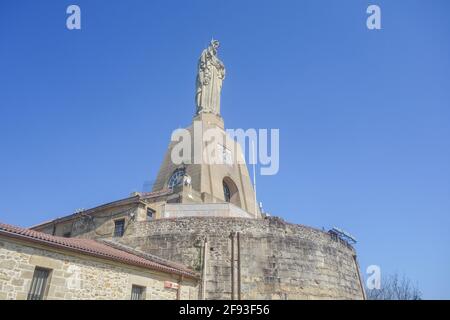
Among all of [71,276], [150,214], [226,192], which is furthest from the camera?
[226,192]

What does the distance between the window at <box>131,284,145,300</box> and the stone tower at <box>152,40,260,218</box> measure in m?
10.9

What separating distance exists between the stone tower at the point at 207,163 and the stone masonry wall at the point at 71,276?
35.9 feet

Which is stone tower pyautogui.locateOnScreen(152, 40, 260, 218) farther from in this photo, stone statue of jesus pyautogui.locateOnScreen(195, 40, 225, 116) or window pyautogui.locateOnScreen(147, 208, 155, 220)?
window pyautogui.locateOnScreen(147, 208, 155, 220)

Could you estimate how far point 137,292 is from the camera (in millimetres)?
13859

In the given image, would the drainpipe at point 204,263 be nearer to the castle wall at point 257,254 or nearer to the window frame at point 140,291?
the castle wall at point 257,254

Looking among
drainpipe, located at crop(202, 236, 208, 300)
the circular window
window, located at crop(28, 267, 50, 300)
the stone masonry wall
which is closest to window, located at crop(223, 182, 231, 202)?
the circular window

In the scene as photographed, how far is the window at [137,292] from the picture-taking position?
44.9 feet

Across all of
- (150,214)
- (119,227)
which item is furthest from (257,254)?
(119,227)

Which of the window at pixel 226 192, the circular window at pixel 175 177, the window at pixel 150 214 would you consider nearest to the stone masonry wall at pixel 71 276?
the window at pixel 150 214

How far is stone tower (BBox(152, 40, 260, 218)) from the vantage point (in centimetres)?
2716

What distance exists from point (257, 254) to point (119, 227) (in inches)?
341

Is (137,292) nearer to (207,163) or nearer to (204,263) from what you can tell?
Answer: (204,263)

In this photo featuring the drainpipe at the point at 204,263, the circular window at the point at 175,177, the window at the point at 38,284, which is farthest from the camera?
the circular window at the point at 175,177
